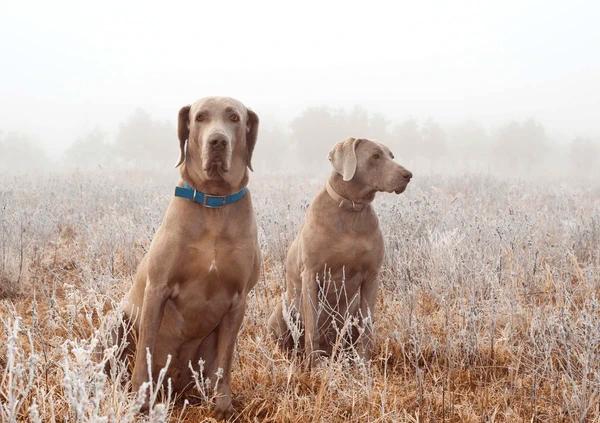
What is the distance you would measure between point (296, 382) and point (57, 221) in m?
5.34

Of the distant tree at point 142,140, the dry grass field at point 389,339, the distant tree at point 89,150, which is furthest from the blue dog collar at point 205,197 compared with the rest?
the distant tree at point 89,150

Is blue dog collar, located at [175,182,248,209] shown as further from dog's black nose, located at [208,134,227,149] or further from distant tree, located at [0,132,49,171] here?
distant tree, located at [0,132,49,171]

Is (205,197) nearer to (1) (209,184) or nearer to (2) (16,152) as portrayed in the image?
(1) (209,184)

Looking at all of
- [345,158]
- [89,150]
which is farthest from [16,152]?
[345,158]

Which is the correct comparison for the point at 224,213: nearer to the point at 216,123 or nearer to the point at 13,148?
the point at 216,123

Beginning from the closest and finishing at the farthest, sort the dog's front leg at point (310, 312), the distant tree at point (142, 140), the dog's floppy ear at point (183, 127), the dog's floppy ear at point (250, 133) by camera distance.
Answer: the dog's floppy ear at point (183, 127)
the dog's floppy ear at point (250, 133)
the dog's front leg at point (310, 312)
the distant tree at point (142, 140)

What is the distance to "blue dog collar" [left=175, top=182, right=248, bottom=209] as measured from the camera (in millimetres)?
2414

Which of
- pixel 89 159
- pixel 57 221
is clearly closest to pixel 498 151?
pixel 89 159

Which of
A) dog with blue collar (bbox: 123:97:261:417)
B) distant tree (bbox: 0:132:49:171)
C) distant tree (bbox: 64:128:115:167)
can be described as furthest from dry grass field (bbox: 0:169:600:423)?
distant tree (bbox: 0:132:49:171)

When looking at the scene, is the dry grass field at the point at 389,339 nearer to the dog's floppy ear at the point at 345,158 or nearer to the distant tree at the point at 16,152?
the dog's floppy ear at the point at 345,158

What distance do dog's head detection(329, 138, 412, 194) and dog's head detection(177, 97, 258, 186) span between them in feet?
3.39

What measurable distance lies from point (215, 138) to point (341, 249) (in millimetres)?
1328

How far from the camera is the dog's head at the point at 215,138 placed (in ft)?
7.84

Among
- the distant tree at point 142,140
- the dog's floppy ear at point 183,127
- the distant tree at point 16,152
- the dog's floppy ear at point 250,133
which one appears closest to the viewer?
the dog's floppy ear at point 183,127
